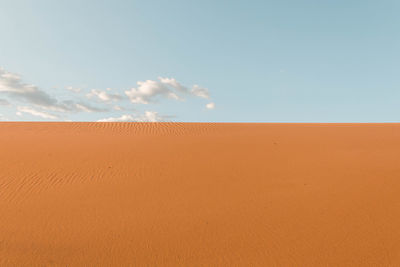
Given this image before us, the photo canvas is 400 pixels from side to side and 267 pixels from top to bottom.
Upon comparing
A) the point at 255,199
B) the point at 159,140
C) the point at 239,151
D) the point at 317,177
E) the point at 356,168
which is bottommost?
the point at 255,199

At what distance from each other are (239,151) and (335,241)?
6168mm

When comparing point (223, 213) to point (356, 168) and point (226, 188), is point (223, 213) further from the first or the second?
point (356, 168)

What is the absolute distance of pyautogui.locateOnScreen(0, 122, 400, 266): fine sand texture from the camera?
3869 mm

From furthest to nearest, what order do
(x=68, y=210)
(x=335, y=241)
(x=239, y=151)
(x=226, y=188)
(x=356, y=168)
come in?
1. (x=239, y=151)
2. (x=356, y=168)
3. (x=226, y=188)
4. (x=68, y=210)
5. (x=335, y=241)

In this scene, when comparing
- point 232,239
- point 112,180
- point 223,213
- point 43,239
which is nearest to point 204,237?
point 232,239

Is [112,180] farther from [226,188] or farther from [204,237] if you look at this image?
[204,237]

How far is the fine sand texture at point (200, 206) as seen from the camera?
12.7 feet

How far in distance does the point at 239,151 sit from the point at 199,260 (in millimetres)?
6740

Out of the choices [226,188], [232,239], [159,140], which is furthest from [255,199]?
[159,140]

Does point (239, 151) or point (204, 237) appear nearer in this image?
point (204, 237)

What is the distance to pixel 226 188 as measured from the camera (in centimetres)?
633

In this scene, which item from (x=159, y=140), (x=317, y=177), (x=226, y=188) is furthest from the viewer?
(x=159, y=140)

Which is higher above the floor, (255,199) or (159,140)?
(159,140)

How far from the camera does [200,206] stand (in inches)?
211
